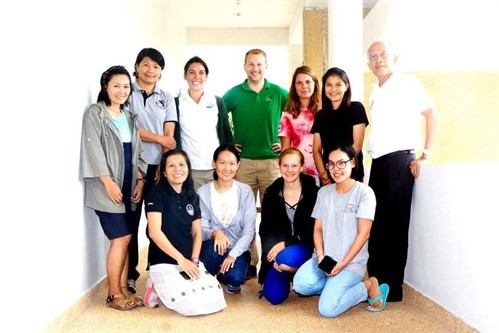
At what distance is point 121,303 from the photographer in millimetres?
2697

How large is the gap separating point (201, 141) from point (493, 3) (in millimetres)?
2911

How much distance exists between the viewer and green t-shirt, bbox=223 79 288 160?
3.52 metres

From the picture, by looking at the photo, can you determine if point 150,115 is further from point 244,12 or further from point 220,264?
point 244,12

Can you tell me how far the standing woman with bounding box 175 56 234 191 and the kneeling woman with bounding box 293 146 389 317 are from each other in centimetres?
90

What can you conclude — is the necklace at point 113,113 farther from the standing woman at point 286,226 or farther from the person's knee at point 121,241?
the standing woman at point 286,226

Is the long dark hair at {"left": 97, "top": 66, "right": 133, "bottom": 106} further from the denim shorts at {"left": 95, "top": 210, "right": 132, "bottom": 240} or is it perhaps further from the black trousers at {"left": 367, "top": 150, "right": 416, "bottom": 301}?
the black trousers at {"left": 367, "top": 150, "right": 416, "bottom": 301}

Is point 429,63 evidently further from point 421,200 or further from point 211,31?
point 211,31

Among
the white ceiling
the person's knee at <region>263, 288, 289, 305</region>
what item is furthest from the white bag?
the white ceiling

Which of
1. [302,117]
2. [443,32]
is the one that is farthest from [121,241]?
[443,32]

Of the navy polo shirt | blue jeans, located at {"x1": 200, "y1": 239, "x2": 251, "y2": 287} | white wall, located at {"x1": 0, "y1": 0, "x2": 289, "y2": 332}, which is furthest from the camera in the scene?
blue jeans, located at {"x1": 200, "y1": 239, "x2": 251, "y2": 287}

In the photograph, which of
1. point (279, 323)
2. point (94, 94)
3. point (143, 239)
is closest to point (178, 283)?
point (279, 323)

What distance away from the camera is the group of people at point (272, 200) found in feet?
8.72

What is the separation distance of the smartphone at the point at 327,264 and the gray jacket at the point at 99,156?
1.09 meters

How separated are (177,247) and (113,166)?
56cm
